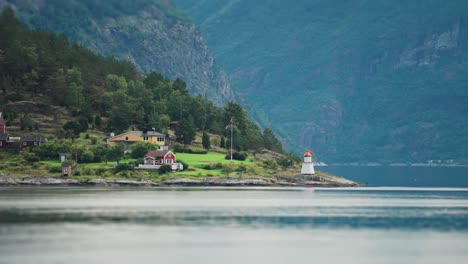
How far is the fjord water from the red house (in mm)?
41721

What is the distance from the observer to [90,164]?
638 feet

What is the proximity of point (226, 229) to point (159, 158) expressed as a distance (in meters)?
95.9

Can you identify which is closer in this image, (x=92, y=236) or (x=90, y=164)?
(x=92, y=236)

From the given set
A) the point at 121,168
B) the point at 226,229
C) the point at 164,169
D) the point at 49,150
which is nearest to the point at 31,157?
the point at 49,150

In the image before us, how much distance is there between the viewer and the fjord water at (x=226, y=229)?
82000mm

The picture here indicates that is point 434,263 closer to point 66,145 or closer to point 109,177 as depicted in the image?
point 109,177

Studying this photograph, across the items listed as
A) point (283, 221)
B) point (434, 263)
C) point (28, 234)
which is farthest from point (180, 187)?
point (434, 263)

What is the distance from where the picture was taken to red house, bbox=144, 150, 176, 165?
194875 mm

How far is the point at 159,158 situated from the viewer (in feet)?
641

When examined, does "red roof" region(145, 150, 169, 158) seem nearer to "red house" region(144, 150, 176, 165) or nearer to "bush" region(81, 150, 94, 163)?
"red house" region(144, 150, 176, 165)

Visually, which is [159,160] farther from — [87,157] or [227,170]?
[87,157]

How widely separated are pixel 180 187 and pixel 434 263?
10954 cm

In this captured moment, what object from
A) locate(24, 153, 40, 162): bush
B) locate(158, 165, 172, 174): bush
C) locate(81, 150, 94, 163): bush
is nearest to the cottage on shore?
locate(158, 165, 172, 174): bush

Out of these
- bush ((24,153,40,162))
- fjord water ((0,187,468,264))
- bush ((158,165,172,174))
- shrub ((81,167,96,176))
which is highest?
bush ((24,153,40,162))
